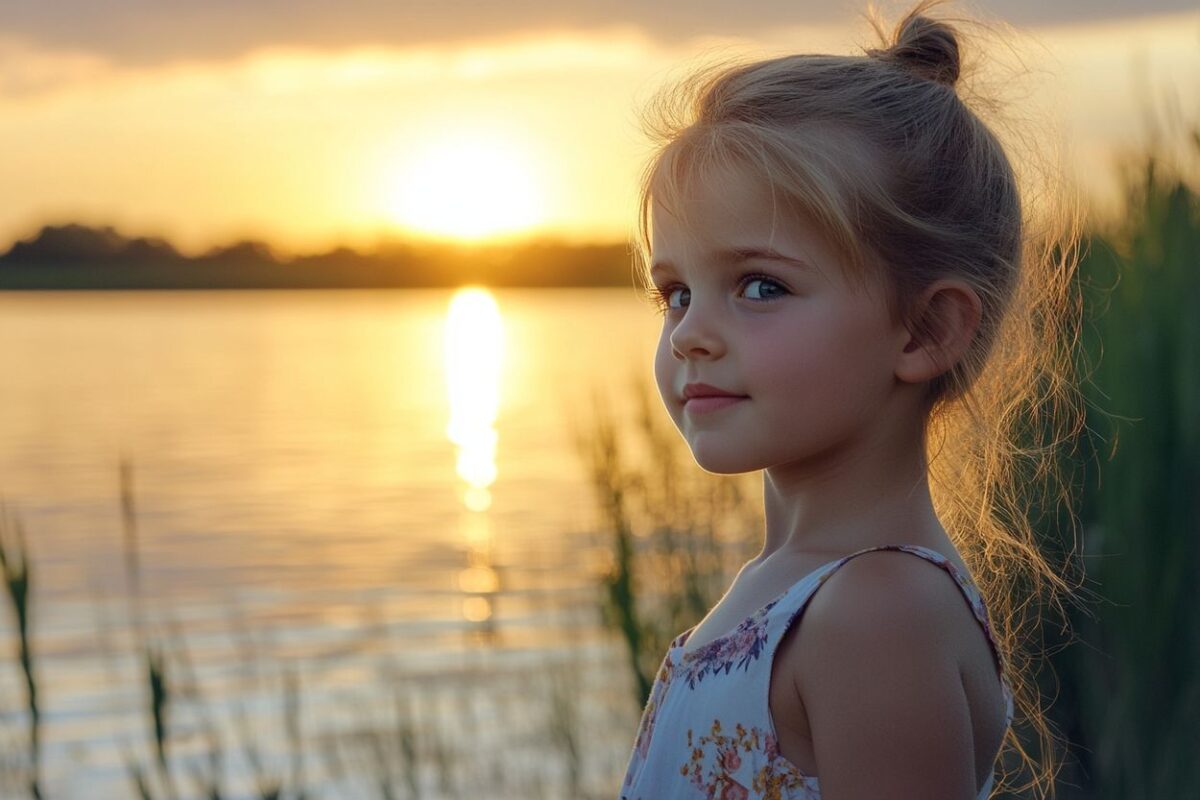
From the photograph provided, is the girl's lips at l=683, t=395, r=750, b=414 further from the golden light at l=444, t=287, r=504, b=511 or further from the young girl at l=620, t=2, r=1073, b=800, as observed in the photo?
the golden light at l=444, t=287, r=504, b=511

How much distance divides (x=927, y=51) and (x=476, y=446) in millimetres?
17796

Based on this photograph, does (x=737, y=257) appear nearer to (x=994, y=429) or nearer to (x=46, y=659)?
(x=994, y=429)

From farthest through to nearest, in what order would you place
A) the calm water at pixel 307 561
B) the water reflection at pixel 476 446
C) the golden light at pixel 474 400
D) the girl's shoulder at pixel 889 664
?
the golden light at pixel 474 400 → the water reflection at pixel 476 446 → the calm water at pixel 307 561 → the girl's shoulder at pixel 889 664

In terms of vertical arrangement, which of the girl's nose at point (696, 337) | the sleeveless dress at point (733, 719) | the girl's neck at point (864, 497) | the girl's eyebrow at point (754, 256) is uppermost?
the girl's eyebrow at point (754, 256)

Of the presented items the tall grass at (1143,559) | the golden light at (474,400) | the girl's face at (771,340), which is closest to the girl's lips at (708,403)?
the girl's face at (771,340)

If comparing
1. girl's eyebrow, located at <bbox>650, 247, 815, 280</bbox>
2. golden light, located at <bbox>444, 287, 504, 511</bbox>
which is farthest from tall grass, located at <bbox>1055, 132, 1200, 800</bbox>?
golden light, located at <bbox>444, 287, 504, 511</bbox>

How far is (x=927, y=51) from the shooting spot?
5.75 ft

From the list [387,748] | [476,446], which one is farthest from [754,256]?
[476,446]

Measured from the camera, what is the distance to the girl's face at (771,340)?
1.45 m

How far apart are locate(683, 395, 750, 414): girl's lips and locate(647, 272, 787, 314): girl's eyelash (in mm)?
114

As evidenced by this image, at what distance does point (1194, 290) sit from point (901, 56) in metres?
2.32

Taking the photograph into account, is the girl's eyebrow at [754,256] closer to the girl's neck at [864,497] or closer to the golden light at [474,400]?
the girl's neck at [864,497]

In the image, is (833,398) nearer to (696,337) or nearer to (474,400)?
(696,337)

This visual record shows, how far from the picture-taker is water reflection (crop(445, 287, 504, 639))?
9039 millimetres
